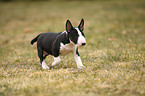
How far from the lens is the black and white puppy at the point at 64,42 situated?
6322 mm

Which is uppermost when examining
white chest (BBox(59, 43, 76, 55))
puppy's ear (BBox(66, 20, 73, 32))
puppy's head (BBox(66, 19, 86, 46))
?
puppy's ear (BBox(66, 20, 73, 32))

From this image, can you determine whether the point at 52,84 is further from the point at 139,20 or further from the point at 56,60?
the point at 139,20

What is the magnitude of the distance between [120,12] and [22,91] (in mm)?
23003

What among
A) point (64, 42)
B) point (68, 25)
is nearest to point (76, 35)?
point (68, 25)

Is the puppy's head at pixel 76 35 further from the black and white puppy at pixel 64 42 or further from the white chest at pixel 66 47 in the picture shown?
the white chest at pixel 66 47

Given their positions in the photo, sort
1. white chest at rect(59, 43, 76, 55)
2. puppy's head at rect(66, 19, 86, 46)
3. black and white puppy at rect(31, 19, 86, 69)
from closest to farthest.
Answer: puppy's head at rect(66, 19, 86, 46) → black and white puppy at rect(31, 19, 86, 69) → white chest at rect(59, 43, 76, 55)

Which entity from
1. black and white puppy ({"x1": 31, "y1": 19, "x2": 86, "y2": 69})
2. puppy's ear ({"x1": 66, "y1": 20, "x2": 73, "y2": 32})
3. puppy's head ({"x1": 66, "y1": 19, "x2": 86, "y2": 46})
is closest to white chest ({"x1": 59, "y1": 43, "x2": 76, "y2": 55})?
black and white puppy ({"x1": 31, "y1": 19, "x2": 86, "y2": 69})

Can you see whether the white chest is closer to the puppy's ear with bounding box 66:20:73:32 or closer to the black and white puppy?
the black and white puppy

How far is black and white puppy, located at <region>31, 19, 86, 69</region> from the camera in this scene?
6.32m

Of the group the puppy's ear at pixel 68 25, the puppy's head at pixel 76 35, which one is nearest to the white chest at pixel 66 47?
the puppy's head at pixel 76 35

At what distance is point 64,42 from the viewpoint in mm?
6801

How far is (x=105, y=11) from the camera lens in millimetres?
26891

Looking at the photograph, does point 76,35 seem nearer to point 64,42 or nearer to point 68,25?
point 68,25

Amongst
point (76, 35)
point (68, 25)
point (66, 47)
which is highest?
point (68, 25)
